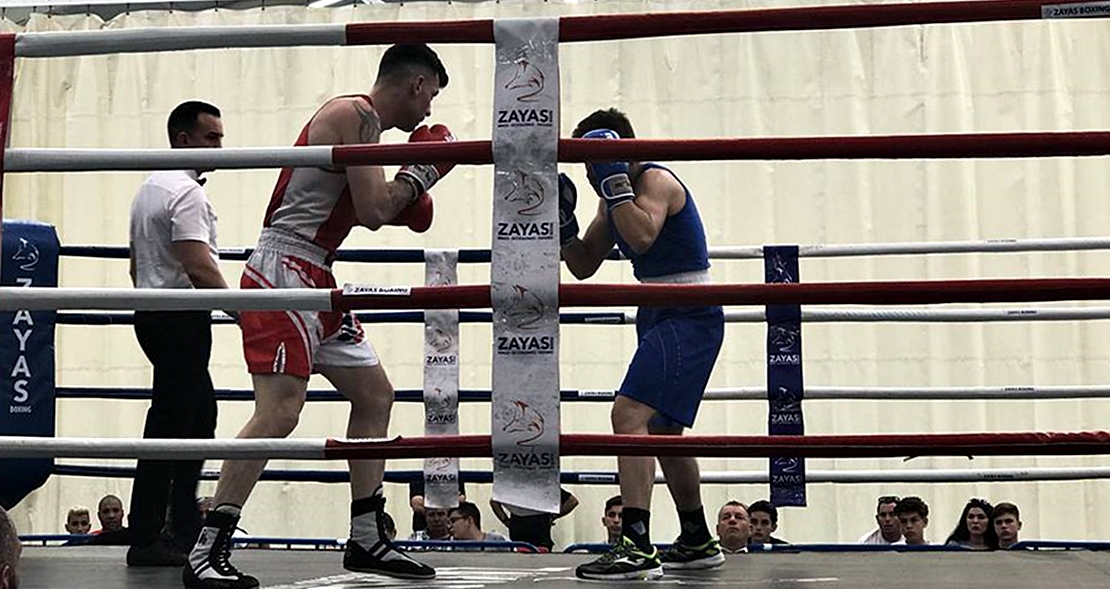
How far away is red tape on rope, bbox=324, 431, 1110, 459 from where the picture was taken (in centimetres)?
280

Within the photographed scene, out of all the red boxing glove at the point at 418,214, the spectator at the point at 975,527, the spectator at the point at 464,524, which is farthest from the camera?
the spectator at the point at 464,524

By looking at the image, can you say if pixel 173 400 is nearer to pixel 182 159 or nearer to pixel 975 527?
pixel 182 159

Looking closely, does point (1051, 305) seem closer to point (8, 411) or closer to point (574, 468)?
point (574, 468)

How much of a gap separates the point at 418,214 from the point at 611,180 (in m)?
0.48

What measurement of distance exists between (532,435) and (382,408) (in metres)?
0.79

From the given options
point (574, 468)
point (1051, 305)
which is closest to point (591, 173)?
point (1051, 305)

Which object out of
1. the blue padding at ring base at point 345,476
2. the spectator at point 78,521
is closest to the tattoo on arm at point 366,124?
the blue padding at ring base at point 345,476

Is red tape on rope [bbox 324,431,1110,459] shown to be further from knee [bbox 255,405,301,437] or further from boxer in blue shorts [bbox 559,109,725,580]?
boxer in blue shorts [bbox 559,109,725,580]

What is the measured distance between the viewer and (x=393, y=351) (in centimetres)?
906

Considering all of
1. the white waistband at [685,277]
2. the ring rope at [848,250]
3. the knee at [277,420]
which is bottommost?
the knee at [277,420]

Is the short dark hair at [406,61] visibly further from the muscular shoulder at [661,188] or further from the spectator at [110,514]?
the spectator at [110,514]

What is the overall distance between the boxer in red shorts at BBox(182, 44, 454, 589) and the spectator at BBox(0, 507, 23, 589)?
1.50 meters

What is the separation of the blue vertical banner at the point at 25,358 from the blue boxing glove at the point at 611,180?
1.96 m

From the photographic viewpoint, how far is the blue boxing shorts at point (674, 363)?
379 centimetres
